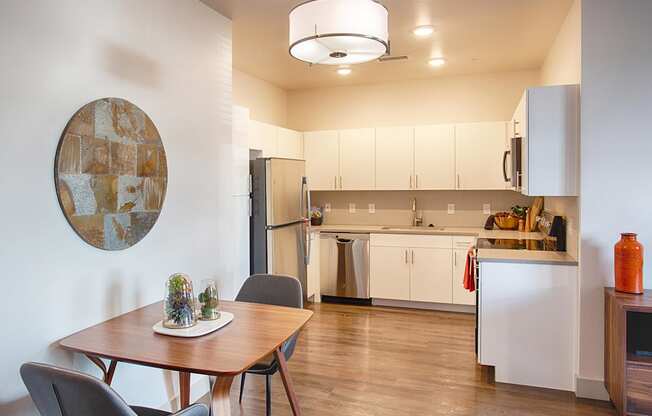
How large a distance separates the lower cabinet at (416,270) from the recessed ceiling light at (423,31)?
6.91ft

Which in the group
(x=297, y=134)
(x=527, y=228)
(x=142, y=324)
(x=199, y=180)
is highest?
(x=297, y=134)

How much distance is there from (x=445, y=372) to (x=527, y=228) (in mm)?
2168

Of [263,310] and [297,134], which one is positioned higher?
[297,134]

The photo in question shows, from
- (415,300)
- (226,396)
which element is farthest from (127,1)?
(415,300)

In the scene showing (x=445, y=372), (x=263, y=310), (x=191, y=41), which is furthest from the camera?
(x=445, y=372)

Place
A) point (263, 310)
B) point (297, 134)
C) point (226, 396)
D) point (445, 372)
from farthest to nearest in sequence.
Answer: point (297, 134) → point (445, 372) → point (263, 310) → point (226, 396)

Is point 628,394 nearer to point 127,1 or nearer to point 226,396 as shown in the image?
point 226,396

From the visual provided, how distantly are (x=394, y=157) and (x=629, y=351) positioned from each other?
323 cm

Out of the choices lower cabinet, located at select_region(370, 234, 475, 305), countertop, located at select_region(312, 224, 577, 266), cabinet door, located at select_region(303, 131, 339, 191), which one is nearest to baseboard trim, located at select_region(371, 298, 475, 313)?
lower cabinet, located at select_region(370, 234, 475, 305)

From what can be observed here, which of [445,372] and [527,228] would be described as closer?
[445,372]

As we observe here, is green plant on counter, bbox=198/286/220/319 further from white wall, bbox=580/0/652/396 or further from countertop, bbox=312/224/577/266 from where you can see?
white wall, bbox=580/0/652/396

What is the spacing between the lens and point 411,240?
16.5 ft

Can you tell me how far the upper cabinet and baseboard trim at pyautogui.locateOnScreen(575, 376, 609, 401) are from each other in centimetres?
121

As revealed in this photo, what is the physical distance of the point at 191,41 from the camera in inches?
120
